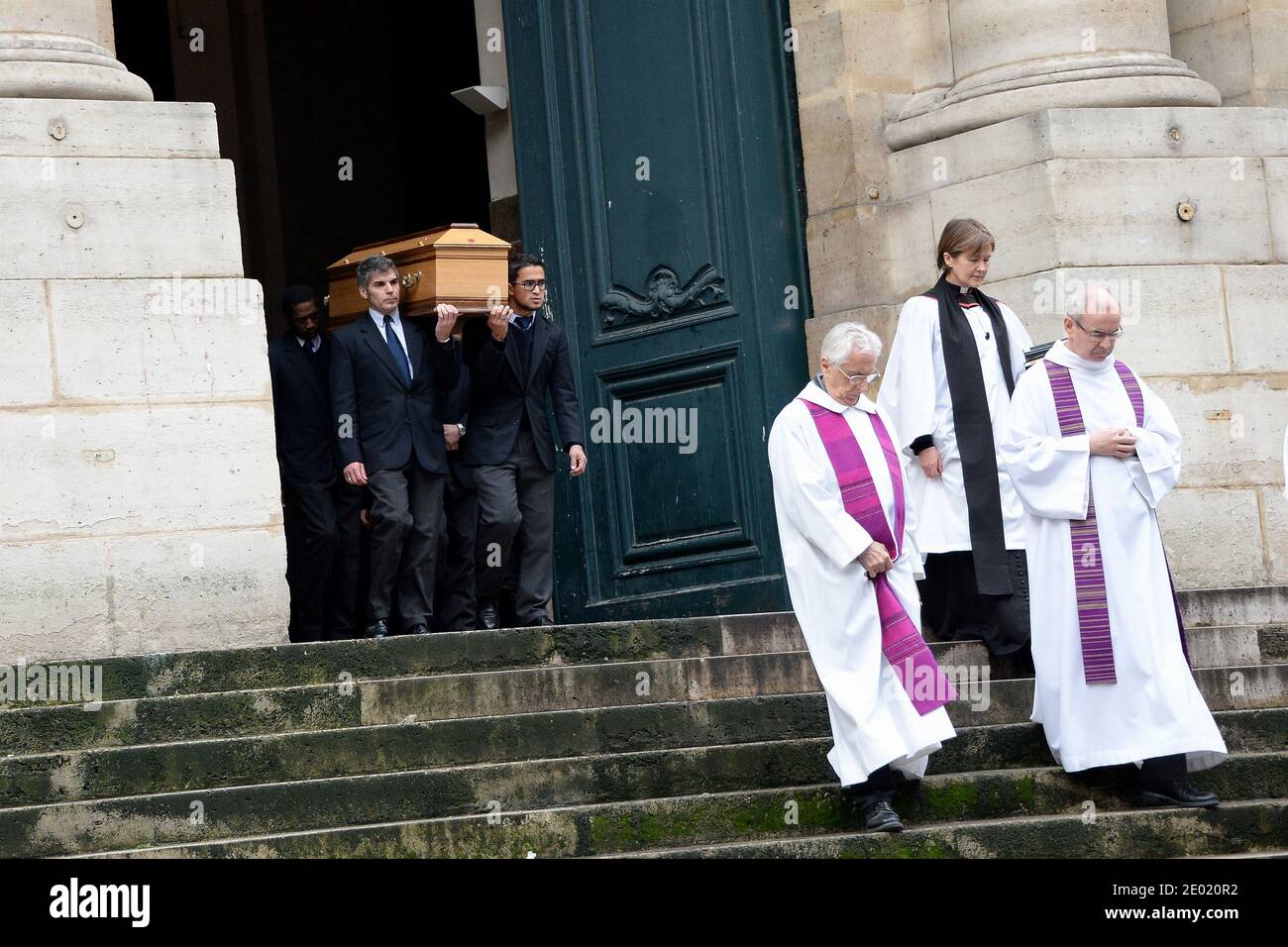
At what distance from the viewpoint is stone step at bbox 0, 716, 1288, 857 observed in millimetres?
7055

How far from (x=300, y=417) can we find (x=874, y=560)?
3.93 metres

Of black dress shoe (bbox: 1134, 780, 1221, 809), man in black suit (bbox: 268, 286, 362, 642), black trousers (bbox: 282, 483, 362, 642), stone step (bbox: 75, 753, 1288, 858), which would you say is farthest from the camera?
man in black suit (bbox: 268, 286, 362, 642)

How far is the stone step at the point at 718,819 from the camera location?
6.96 meters

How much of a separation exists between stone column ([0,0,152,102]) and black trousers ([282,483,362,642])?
205 centimetres

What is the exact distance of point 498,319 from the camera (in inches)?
401

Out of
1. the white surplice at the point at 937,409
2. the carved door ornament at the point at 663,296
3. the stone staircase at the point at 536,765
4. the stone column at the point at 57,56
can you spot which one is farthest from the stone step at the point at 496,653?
the stone column at the point at 57,56

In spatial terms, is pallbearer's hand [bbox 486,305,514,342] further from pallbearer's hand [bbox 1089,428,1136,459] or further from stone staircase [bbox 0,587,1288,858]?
pallbearer's hand [bbox 1089,428,1136,459]

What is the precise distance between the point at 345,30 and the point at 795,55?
7.16 m

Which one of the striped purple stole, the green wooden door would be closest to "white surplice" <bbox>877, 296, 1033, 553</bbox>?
the striped purple stole

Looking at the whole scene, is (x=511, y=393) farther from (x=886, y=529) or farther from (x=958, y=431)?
(x=886, y=529)

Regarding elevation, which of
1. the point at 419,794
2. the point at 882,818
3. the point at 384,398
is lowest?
the point at 882,818

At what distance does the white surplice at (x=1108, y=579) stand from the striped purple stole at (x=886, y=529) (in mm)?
444

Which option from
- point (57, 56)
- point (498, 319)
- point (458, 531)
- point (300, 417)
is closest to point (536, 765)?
point (458, 531)

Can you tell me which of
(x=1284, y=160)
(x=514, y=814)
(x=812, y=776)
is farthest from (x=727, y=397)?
(x=514, y=814)
